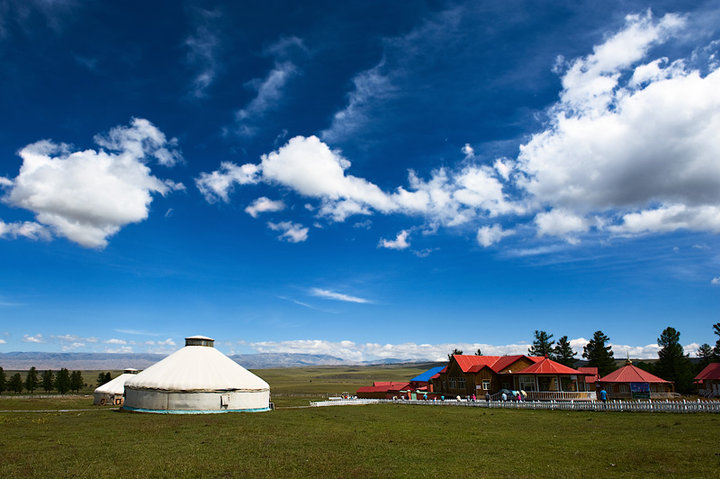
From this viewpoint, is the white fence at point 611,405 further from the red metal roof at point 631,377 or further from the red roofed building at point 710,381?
the red roofed building at point 710,381

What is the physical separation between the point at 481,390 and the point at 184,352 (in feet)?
126

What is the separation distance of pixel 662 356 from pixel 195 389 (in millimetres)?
76628

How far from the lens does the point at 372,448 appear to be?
20562 millimetres

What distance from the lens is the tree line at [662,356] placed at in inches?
2881

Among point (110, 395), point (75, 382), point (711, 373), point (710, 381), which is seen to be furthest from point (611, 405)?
point (75, 382)

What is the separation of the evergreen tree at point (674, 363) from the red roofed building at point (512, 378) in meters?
20.3

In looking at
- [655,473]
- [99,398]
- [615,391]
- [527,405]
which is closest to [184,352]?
[99,398]

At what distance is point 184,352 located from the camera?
5053 centimetres

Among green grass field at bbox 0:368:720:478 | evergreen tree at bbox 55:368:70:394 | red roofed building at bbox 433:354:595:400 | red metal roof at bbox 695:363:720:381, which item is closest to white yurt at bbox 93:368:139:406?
green grass field at bbox 0:368:720:478

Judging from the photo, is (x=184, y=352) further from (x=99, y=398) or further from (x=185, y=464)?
(x=185, y=464)

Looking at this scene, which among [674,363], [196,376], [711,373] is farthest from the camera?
[674,363]

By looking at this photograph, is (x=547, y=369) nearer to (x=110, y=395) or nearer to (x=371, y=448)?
(x=371, y=448)

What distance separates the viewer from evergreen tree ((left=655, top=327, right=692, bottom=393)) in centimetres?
7244

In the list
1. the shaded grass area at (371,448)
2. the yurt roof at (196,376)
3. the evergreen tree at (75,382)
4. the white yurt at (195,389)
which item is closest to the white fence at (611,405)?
the shaded grass area at (371,448)
